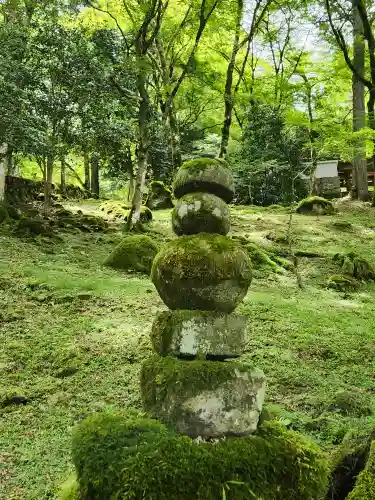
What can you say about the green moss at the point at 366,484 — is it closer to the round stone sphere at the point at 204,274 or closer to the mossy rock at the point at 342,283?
the round stone sphere at the point at 204,274

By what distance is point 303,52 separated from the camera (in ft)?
73.0

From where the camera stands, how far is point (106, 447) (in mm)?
2420

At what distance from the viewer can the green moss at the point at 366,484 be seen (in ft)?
8.10

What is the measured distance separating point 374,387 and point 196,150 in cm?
1829

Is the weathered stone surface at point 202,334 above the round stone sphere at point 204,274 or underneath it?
underneath

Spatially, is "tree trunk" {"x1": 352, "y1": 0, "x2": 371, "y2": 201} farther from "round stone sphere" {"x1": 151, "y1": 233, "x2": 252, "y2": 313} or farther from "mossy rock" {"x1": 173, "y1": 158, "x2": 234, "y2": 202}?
"round stone sphere" {"x1": 151, "y1": 233, "x2": 252, "y2": 313}

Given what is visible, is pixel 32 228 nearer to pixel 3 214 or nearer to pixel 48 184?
pixel 3 214

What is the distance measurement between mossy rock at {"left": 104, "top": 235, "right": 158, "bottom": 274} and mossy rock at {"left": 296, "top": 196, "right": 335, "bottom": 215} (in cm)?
977

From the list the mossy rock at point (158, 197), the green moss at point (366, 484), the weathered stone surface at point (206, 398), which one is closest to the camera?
the green moss at point (366, 484)

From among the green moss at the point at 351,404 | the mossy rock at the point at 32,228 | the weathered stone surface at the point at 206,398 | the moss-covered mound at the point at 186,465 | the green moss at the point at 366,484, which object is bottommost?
the green moss at the point at 351,404

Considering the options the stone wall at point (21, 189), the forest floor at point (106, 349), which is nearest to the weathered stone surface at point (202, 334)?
the forest floor at point (106, 349)

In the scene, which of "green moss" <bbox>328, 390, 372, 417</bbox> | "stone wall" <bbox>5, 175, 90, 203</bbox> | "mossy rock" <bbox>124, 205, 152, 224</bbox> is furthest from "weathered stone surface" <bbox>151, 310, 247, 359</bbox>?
"stone wall" <bbox>5, 175, 90, 203</bbox>

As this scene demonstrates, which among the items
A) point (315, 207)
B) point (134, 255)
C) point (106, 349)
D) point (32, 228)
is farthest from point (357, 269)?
point (32, 228)

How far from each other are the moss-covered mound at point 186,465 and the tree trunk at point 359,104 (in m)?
15.3
